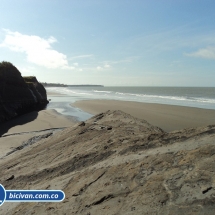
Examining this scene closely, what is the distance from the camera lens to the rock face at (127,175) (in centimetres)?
324

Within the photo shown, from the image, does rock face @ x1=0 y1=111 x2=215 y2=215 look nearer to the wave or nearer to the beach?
the beach

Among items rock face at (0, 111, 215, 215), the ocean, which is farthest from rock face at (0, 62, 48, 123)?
rock face at (0, 111, 215, 215)

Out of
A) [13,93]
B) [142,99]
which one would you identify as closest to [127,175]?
[13,93]

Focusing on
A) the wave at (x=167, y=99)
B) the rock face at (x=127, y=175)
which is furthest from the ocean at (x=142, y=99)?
the rock face at (x=127, y=175)

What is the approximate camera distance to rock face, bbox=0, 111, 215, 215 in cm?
324

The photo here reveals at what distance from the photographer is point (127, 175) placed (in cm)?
Answer: 409

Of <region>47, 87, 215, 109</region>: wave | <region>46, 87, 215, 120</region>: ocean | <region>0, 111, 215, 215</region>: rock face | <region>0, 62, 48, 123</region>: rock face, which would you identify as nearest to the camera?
<region>0, 111, 215, 215</region>: rock face

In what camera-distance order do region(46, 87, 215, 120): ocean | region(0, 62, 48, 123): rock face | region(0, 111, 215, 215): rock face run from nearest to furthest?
region(0, 111, 215, 215): rock face
region(0, 62, 48, 123): rock face
region(46, 87, 215, 120): ocean

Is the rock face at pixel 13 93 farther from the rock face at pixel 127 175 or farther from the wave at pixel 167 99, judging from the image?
the rock face at pixel 127 175

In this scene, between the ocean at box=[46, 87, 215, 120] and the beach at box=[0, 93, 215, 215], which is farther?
the ocean at box=[46, 87, 215, 120]

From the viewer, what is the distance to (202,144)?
4418mm

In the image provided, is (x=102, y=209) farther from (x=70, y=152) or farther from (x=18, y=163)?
(x=18, y=163)

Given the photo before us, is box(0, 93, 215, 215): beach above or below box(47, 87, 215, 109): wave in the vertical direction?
below

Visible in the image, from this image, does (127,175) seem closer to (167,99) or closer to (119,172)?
(119,172)
